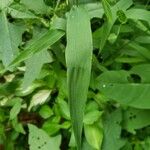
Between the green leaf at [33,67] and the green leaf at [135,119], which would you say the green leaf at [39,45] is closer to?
the green leaf at [33,67]

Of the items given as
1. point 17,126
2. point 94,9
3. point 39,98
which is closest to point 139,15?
point 94,9

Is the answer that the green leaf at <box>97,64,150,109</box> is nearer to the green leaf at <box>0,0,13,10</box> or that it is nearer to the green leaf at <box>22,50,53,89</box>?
the green leaf at <box>22,50,53,89</box>

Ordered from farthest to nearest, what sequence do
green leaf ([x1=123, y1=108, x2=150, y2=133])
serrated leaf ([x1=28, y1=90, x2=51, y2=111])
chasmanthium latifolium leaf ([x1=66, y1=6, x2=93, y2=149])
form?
serrated leaf ([x1=28, y1=90, x2=51, y2=111]) → green leaf ([x1=123, y1=108, x2=150, y2=133]) → chasmanthium latifolium leaf ([x1=66, y1=6, x2=93, y2=149])

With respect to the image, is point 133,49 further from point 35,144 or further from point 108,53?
point 35,144

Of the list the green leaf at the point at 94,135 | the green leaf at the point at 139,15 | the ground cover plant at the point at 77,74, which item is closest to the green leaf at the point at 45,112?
the ground cover plant at the point at 77,74

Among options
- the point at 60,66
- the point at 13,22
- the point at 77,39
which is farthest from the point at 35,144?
the point at 77,39

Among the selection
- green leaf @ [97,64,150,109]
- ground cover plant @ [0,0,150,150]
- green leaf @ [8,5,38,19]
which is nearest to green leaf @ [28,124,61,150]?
ground cover plant @ [0,0,150,150]

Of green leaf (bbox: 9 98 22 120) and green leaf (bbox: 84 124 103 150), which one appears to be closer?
green leaf (bbox: 84 124 103 150)

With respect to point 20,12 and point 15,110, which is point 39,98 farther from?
point 20,12
